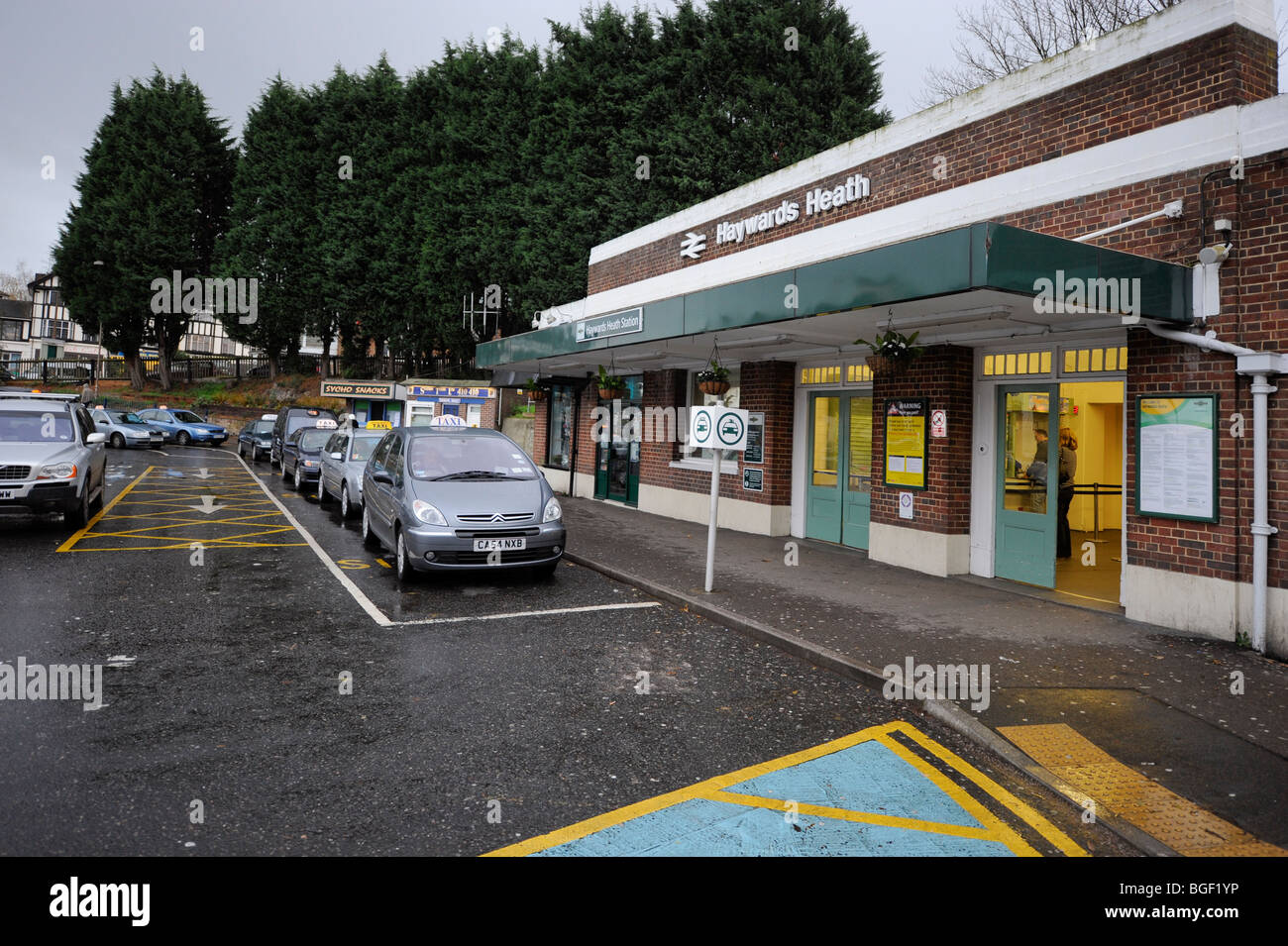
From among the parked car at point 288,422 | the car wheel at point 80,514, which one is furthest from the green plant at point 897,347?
the parked car at point 288,422

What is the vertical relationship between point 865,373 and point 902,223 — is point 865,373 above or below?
below

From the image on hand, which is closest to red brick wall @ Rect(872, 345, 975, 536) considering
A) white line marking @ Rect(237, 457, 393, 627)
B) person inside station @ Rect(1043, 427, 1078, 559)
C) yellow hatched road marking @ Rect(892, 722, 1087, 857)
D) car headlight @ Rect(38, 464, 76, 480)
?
person inside station @ Rect(1043, 427, 1078, 559)

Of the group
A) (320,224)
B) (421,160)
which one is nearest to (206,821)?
(421,160)

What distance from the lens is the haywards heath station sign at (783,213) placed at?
11.1 meters

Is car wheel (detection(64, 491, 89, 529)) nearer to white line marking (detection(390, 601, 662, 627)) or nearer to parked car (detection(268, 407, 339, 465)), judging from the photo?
white line marking (detection(390, 601, 662, 627))

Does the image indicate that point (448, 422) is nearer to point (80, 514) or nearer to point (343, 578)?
point (343, 578)

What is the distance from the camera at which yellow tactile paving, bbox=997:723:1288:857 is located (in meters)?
3.46

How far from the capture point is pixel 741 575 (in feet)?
30.8

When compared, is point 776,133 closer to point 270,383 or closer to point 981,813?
point 981,813

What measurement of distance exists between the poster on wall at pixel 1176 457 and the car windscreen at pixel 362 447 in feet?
38.6

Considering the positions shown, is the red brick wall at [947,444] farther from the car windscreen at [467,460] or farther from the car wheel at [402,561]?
the car wheel at [402,561]
